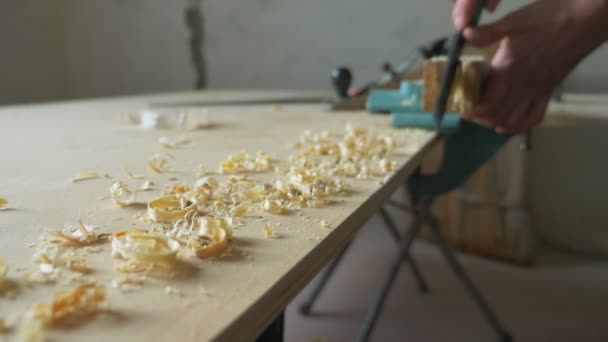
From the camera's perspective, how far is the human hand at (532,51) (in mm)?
722

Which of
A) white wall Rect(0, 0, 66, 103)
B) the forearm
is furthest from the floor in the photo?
white wall Rect(0, 0, 66, 103)

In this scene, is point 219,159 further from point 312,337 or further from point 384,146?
point 312,337

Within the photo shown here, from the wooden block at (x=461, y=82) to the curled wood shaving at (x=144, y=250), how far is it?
59 cm

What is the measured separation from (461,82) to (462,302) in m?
1.06

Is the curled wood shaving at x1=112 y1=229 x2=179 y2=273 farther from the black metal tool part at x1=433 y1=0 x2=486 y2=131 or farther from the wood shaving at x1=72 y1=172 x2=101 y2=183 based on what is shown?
the black metal tool part at x1=433 y1=0 x2=486 y2=131

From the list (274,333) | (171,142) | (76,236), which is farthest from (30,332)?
(171,142)

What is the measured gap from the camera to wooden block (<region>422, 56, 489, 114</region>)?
805 millimetres

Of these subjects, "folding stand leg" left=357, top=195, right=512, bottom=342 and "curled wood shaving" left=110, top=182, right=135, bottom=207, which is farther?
"folding stand leg" left=357, top=195, right=512, bottom=342

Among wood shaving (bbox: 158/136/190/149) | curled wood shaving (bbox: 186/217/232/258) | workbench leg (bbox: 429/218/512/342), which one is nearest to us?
curled wood shaving (bbox: 186/217/232/258)

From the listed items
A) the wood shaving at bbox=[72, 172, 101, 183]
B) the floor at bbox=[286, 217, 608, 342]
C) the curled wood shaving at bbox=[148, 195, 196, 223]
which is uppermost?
Result: the wood shaving at bbox=[72, 172, 101, 183]

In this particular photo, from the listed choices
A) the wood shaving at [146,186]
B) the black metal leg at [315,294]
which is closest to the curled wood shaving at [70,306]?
the wood shaving at [146,186]

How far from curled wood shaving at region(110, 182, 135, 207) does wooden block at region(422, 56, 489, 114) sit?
54 cm

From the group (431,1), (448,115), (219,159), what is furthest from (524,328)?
(431,1)

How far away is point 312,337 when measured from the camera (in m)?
1.44
